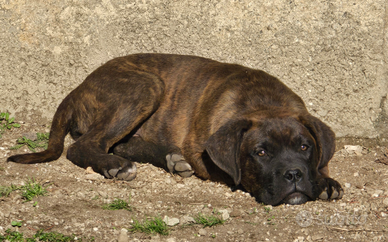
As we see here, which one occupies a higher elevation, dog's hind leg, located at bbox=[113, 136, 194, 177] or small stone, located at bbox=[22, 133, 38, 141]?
small stone, located at bbox=[22, 133, 38, 141]

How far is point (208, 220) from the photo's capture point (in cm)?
432

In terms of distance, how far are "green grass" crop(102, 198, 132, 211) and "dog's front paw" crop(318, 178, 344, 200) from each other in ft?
5.73

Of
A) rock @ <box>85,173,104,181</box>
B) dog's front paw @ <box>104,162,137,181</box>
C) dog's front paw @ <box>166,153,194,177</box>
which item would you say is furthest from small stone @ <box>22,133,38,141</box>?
dog's front paw @ <box>166,153,194,177</box>

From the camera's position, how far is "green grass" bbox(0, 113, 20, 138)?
6.20 meters

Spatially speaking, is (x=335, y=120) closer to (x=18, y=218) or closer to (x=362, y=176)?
(x=362, y=176)

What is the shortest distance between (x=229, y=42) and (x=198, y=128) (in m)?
1.20

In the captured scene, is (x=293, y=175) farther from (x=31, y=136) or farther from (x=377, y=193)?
(x=31, y=136)

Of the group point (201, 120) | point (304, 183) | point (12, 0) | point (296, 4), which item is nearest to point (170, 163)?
point (201, 120)

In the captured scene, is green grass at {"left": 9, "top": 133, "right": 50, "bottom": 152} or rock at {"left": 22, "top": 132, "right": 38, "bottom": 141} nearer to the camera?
green grass at {"left": 9, "top": 133, "right": 50, "bottom": 152}

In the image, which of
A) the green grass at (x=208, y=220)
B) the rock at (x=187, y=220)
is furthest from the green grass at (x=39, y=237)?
the green grass at (x=208, y=220)

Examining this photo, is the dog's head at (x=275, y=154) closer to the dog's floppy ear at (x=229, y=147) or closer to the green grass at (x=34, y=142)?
the dog's floppy ear at (x=229, y=147)

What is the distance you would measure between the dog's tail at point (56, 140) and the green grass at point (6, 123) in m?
0.65

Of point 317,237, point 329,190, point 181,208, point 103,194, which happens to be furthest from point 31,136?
point 317,237

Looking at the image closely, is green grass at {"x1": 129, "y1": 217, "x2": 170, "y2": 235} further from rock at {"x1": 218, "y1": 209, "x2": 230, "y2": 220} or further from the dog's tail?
the dog's tail
